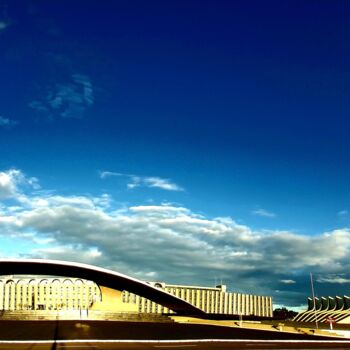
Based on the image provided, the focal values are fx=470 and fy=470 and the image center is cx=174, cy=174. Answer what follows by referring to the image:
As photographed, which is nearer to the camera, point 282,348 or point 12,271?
point 282,348

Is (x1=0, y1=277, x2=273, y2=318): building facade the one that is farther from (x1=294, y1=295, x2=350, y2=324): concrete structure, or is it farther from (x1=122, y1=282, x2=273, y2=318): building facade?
(x1=294, y1=295, x2=350, y2=324): concrete structure

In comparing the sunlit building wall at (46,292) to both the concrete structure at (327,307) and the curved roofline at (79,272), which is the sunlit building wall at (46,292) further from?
the curved roofline at (79,272)

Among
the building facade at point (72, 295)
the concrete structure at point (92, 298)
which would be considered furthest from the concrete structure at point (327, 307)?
the building facade at point (72, 295)

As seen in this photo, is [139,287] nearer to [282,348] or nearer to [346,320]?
[346,320]

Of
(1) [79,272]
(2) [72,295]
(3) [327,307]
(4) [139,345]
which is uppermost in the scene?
(1) [79,272]

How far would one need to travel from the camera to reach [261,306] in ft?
650

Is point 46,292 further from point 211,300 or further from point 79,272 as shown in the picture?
point 79,272

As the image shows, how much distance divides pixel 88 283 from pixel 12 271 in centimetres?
9808

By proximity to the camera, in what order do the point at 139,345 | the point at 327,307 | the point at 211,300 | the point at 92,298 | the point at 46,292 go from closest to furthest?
the point at 139,345 < the point at 327,307 < the point at 92,298 < the point at 46,292 < the point at 211,300

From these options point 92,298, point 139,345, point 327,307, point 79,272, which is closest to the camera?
point 139,345

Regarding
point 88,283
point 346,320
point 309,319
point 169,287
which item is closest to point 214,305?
point 169,287

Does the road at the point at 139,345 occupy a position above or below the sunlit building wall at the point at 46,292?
below

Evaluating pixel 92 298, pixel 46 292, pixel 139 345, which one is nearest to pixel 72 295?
pixel 46 292

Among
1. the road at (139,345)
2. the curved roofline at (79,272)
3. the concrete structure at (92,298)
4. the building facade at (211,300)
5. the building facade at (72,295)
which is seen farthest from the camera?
the building facade at (211,300)
